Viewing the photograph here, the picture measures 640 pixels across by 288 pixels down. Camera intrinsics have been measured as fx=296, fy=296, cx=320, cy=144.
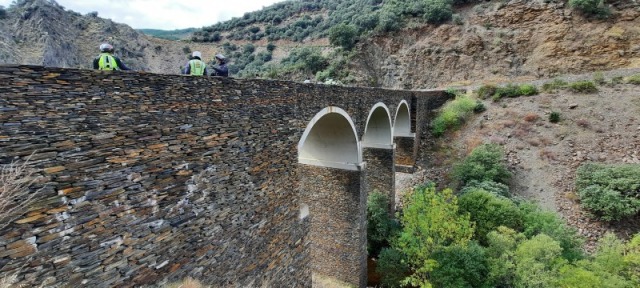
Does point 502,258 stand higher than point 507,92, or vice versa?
point 507,92

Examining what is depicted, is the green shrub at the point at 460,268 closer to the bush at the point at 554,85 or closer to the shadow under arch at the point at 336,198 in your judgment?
the shadow under arch at the point at 336,198

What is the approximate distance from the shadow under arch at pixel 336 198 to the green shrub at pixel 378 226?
2.22 metres

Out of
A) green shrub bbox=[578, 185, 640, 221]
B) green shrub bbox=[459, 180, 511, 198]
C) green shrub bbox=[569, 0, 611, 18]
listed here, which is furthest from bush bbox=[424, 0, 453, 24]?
green shrub bbox=[578, 185, 640, 221]

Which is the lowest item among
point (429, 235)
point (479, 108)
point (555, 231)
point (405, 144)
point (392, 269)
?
point (392, 269)

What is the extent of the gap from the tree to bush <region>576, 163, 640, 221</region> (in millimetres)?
22434

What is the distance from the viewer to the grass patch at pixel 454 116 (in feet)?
68.8

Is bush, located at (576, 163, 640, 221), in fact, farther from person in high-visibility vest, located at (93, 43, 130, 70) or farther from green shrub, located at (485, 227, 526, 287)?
person in high-visibility vest, located at (93, 43, 130, 70)

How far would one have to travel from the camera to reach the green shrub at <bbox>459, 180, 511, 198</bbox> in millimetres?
14000

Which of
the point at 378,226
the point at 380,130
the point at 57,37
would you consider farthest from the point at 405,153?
the point at 57,37

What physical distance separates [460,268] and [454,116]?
13640mm

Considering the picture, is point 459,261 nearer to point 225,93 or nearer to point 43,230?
point 225,93

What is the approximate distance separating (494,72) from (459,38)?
14.8ft

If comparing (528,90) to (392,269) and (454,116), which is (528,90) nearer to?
(454,116)

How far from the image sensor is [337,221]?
34.3ft
